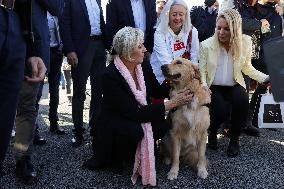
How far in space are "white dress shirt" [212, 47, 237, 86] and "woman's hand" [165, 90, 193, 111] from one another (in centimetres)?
91

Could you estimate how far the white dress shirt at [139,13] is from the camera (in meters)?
5.00

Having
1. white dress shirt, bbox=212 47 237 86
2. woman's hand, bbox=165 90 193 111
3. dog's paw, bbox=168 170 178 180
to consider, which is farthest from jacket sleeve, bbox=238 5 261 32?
dog's paw, bbox=168 170 178 180

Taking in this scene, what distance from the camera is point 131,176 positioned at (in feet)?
13.0

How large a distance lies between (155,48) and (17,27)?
7.23 ft

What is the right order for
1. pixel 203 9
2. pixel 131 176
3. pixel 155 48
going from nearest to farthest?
pixel 131 176
pixel 155 48
pixel 203 9

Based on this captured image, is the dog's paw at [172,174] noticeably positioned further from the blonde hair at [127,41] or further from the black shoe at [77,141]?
the black shoe at [77,141]

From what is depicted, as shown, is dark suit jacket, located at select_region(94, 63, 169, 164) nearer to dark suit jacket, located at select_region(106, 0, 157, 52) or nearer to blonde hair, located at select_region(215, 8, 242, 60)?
dark suit jacket, located at select_region(106, 0, 157, 52)

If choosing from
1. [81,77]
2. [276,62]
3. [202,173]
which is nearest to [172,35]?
[81,77]

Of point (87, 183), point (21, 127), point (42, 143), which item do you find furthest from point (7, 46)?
point (42, 143)

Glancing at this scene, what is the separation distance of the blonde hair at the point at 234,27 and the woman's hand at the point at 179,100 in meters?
1.01

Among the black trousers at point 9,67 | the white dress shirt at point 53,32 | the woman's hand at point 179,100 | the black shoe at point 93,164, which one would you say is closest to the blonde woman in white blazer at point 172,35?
the woman's hand at point 179,100

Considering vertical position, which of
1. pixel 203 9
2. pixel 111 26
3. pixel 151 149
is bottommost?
pixel 151 149

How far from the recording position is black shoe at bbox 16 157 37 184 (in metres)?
3.70

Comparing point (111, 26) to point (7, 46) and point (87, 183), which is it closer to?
point (87, 183)
